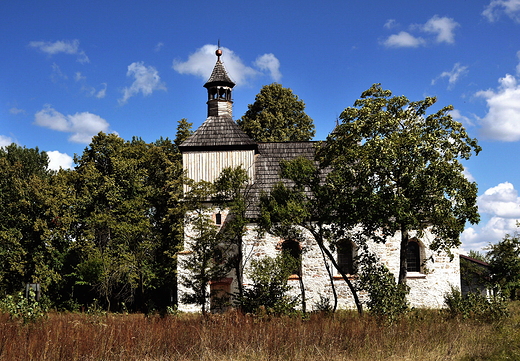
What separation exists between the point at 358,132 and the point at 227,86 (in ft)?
39.8

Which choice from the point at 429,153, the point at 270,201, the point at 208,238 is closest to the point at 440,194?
the point at 429,153

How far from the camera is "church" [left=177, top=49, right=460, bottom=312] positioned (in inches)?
826

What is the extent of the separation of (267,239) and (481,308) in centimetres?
1095

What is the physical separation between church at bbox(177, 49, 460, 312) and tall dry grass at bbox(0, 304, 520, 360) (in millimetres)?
9543

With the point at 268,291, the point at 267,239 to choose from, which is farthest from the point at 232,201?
the point at 267,239

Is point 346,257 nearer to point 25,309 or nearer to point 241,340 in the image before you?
point 241,340

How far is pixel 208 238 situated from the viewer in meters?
16.2

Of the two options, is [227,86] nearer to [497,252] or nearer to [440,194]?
[440,194]

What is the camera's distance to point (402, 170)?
553 inches

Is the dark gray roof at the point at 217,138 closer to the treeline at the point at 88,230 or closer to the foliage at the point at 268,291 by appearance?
the treeline at the point at 88,230

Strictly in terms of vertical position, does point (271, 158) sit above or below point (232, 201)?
above

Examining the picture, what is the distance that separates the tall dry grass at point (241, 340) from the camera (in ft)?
24.7

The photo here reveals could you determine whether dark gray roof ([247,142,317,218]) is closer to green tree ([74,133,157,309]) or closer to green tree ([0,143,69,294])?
green tree ([74,133,157,309])

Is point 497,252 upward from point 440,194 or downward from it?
downward
